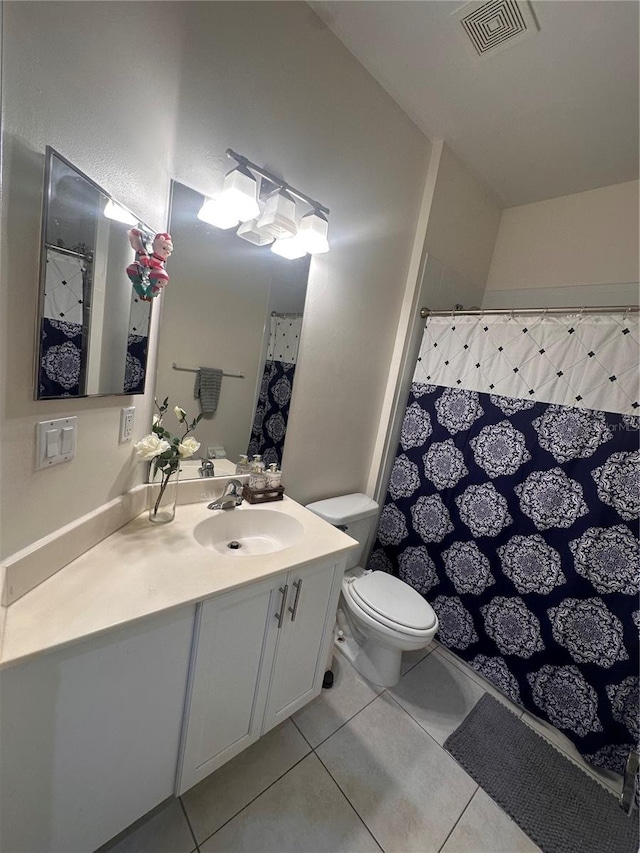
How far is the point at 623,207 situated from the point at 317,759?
3027 millimetres

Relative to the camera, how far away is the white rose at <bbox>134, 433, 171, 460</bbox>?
3.40 feet

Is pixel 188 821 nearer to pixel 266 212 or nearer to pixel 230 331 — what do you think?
pixel 230 331

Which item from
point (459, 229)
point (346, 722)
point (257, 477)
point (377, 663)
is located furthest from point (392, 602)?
point (459, 229)

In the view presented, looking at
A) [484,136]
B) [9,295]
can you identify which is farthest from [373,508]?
[484,136]

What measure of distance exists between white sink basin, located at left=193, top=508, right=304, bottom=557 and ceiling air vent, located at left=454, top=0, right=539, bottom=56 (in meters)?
1.95

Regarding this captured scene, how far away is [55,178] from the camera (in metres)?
0.66

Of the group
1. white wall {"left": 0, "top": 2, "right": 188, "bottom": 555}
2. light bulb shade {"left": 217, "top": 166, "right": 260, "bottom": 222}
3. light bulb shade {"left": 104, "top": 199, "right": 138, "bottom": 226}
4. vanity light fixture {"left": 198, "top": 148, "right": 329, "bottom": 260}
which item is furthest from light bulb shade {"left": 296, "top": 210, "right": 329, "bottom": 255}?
light bulb shade {"left": 104, "top": 199, "right": 138, "bottom": 226}

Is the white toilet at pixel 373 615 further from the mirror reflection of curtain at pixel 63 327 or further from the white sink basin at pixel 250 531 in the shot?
the mirror reflection of curtain at pixel 63 327

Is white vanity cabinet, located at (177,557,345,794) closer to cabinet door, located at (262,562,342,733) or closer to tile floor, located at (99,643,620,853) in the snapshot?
cabinet door, located at (262,562,342,733)

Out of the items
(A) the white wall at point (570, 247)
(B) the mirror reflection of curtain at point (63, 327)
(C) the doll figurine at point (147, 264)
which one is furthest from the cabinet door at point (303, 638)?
(A) the white wall at point (570, 247)

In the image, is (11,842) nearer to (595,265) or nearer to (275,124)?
(275,124)

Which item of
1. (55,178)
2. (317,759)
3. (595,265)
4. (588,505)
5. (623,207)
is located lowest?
(317,759)

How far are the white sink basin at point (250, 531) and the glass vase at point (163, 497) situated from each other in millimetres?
128

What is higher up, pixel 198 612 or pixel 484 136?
pixel 484 136
